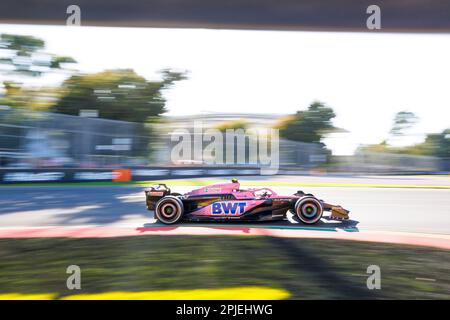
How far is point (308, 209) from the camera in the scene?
5.50m

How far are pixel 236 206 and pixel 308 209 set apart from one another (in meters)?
1.23

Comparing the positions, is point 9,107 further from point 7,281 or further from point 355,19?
point 355,19

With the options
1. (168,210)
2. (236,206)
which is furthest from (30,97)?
(236,206)

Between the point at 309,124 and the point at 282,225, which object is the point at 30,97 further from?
the point at 282,225

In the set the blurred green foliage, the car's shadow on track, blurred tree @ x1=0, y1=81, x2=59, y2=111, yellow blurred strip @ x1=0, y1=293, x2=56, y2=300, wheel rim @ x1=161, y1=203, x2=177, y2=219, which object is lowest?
yellow blurred strip @ x1=0, y1=293, x2=56, y2=300

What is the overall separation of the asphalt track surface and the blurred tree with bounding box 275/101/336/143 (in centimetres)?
157

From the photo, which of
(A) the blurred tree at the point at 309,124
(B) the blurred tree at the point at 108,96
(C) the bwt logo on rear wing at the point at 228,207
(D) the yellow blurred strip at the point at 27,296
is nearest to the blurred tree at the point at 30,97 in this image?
(B) the blurred tree at the point at 108,96

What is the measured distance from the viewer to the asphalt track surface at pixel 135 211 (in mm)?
5688

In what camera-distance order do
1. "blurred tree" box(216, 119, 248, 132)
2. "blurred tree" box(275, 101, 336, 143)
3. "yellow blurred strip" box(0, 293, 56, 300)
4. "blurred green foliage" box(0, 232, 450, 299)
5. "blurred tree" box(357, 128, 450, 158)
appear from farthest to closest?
"blurred tree" box(357, 128, 450, 158) < "blurred tree" box(275, 101, 336, 143) < "blurred tree" box(216, 119, 248, 132) < "blurred green foliage" box(0, 232, 450, 299) < "yellow blurred strip" box(0, 293, 56, 300)

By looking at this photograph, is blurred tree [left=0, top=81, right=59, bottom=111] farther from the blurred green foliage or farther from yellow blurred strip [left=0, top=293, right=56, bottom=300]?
yellow blurred strip [left=0, top=293, right=56, bottom=300]

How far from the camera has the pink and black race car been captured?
546 centimetres

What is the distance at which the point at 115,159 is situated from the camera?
11945 millimetres

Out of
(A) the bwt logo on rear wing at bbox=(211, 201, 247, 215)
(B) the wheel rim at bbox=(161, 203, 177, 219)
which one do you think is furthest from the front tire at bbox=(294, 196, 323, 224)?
(B) the wheel rim at bbox=(161, 203, 177, 219)

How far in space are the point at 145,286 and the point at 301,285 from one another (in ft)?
5.45
